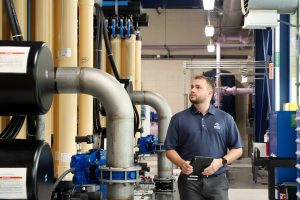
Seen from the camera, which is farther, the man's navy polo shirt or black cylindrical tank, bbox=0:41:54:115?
the man's navy polo shirt

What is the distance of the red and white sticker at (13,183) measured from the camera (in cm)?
160

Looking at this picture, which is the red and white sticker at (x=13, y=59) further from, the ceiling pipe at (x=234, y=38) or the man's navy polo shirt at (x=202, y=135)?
the ceiling pipe at (x=234, y=38)

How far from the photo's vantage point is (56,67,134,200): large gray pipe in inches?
80.4

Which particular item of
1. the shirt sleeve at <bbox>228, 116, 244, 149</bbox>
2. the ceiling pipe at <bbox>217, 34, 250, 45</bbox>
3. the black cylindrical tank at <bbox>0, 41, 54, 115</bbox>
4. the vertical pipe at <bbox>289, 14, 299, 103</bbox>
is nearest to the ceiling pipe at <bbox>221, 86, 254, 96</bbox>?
the ceiling pipe at <bbox>217, 34, 250, 45</bbox>

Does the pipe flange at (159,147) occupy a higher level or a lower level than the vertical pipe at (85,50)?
lower

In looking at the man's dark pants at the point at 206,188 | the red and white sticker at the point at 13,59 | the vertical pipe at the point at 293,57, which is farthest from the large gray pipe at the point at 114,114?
the vertical pipe at the point at 293,57

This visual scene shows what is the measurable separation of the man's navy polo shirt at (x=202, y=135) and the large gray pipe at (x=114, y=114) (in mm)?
1197

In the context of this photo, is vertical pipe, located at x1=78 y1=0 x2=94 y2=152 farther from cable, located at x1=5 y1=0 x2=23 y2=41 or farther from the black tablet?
cable, located at x1=5 y1=0 x2=23 y2=41

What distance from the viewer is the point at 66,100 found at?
3240mm

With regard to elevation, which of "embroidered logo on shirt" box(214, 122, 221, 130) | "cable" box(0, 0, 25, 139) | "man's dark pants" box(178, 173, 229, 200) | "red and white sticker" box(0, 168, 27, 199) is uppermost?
"cable" box(0, 0, 25, 139)

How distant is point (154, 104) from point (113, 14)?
4.47 feet

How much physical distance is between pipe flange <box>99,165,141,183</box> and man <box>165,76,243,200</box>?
3.56 ft

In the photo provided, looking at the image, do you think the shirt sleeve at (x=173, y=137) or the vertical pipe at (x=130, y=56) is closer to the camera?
the shirt sleeve at (x=173, y=137)

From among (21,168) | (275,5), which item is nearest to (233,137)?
(275,5)
